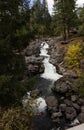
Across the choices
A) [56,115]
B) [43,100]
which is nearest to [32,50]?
[43,100]

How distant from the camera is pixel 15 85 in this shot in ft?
50.1

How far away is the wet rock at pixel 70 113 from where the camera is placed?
85.1ft

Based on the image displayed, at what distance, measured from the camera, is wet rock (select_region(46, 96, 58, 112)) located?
90.2 feet

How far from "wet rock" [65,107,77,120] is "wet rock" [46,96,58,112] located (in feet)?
4.59

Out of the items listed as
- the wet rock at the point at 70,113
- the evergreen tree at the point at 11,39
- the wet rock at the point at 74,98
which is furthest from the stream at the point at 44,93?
the wet rock at the point at 74,98

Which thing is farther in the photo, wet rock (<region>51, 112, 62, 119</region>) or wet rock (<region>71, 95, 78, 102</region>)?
wet rock (<region>71, 95, 78, 102</region>)

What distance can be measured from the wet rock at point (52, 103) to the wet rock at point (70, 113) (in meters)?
1.40

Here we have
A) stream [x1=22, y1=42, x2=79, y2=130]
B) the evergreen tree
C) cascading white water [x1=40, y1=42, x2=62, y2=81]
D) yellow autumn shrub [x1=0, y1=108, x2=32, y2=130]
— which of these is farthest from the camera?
cascading white water [x1=40, y1=42, x2=62, y2=81]

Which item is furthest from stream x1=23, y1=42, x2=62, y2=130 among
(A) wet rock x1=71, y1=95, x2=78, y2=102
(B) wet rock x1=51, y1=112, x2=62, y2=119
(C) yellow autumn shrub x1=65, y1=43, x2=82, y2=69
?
(A) wet rock x1=71, y1=95, x2=78, y2=102

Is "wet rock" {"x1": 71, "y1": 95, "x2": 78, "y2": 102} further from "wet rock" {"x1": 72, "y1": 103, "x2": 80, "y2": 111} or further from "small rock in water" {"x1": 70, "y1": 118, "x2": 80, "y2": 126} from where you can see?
"small rock in water" {"x1": 70, "y1": 118, "x2": 80, "y2": 126}

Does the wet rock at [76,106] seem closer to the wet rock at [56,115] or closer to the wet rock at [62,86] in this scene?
the wet rock at [56,115]

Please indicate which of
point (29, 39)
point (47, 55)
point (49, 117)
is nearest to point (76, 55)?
point (47, 55)

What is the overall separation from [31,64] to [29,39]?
23.1m

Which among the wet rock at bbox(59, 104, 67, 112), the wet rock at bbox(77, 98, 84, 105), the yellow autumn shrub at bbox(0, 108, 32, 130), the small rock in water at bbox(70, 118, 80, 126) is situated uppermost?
the yellow autumn shrub at bbox(0, 108, 32, 130)
